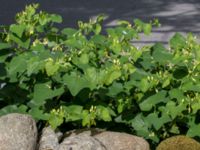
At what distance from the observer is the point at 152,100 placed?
3.81 metres

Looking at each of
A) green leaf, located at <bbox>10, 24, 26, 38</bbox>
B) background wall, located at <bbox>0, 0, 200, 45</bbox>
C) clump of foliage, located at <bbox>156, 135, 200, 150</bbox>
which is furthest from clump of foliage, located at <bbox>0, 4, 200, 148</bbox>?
background wall, located at <bbox>0, 0, 200, 45</bbox>

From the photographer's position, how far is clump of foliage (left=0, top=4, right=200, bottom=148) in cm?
376

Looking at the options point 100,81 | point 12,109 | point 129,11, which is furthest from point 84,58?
point 129,11

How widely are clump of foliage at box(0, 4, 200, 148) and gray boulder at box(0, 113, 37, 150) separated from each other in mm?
171

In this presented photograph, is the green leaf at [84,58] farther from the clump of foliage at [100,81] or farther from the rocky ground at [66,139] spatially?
the rocky ground at [66,139]

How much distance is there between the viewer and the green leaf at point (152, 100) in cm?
381

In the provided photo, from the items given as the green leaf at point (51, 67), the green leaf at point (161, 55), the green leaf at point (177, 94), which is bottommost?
the green leaf at point (177, 94)

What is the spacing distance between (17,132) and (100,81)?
1.80ft

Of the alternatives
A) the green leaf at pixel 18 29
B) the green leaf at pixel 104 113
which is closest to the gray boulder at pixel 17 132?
the green leaf at pixel 104 113

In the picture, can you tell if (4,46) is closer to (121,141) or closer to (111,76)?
(111,76)

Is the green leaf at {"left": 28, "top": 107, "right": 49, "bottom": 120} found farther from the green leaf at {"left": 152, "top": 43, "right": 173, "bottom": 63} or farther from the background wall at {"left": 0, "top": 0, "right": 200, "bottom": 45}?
the background wall at {"left": 0, "top": 0, "right": 200, "bottom": 45}

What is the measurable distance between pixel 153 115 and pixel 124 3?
643cm

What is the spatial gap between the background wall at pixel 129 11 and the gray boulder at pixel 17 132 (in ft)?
15.7

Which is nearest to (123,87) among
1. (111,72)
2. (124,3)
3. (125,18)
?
(111,72)
